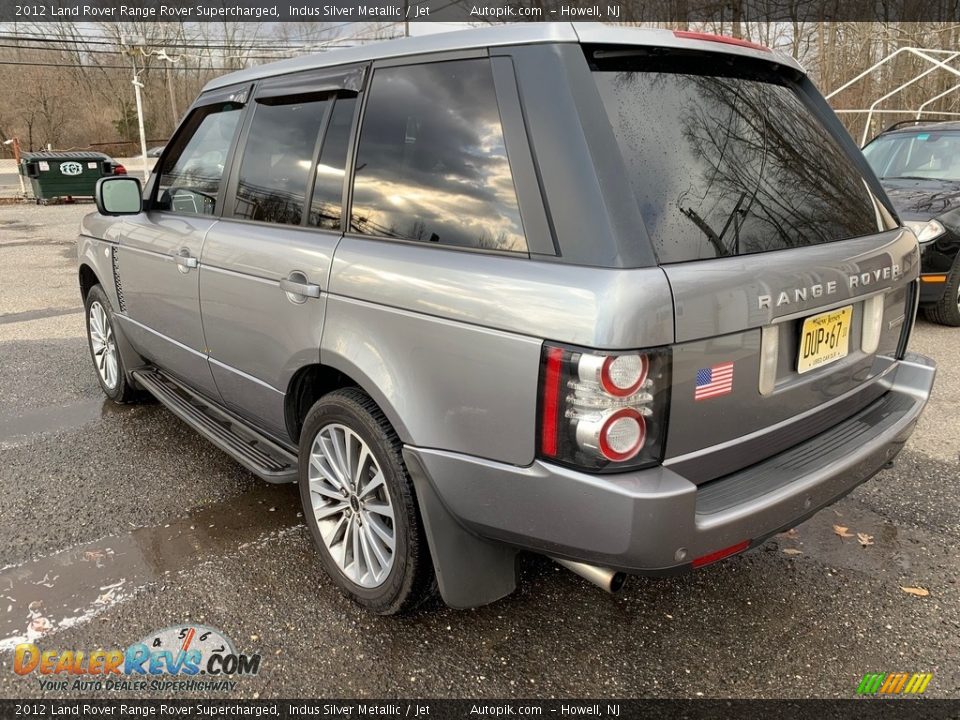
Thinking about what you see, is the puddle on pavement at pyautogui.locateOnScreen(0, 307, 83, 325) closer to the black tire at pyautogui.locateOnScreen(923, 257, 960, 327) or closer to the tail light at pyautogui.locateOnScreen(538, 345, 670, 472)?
the tail light at pyautogui.locateOnScreen(538, 345, 670, 472)

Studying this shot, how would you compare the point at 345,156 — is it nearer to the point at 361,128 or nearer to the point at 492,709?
the point at 361,128

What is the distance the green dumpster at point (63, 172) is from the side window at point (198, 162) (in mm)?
19292

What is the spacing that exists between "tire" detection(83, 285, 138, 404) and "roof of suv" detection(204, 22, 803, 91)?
2.59 meters

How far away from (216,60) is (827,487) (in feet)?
176

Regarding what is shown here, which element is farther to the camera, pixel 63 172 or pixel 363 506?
pixel 63 172

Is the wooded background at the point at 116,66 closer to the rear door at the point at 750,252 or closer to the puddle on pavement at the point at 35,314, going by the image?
the puddle on pavement at the point at 35,314

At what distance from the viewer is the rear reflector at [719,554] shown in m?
1.98

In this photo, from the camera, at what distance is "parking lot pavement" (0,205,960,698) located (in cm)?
236

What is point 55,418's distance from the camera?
4535 mm

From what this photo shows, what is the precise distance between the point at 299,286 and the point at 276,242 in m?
0.30

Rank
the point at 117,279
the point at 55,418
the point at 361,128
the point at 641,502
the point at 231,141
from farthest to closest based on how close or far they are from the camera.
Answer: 1. the point at 55,418
2. the point at 117,279
3. the point at 231,141
4. the point at 361,128
5. the point at 641,502

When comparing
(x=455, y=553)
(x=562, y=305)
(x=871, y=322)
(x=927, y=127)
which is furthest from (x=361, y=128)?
(x=927, y=127)

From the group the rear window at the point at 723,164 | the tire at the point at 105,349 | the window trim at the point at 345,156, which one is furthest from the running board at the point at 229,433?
the rear window at the point at 723,164

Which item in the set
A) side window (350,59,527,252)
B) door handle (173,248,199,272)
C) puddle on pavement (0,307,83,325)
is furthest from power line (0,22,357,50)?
side window (350,59,527,252)
